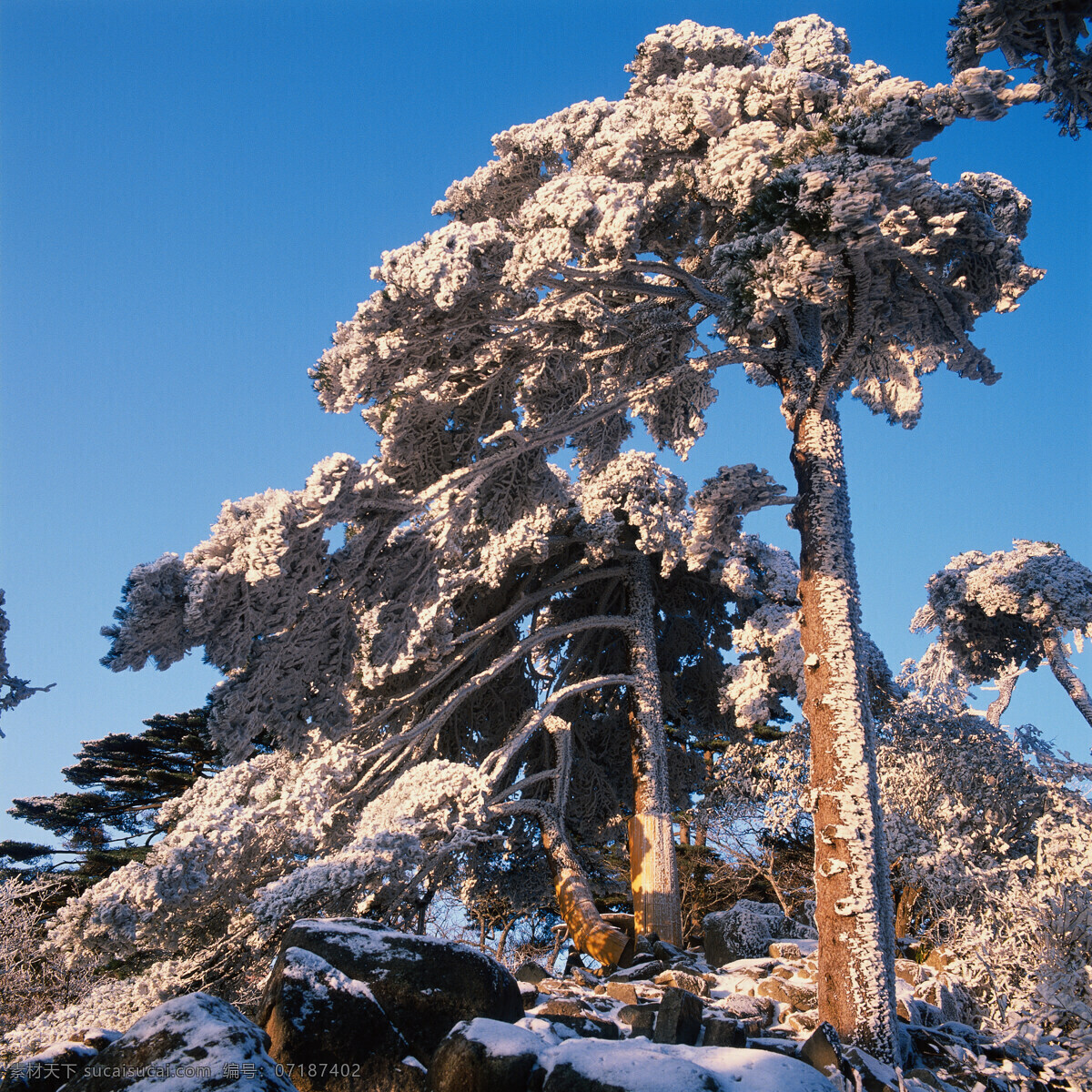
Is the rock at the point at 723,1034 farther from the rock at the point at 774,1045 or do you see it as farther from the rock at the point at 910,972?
the rock at the point at 910,972

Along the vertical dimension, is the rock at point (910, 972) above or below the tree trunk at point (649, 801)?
below

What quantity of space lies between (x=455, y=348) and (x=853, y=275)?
446cm

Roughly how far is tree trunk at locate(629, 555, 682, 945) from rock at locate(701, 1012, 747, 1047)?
513 cm

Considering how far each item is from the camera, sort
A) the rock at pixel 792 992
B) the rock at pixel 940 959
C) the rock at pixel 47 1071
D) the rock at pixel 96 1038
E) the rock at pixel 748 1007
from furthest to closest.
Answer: the rock at pixel 940 959
the rock at pixel 792 992
the rock at pixel 748 1007
the rock at pixel 96 1038
the rock at pixel 47 1071

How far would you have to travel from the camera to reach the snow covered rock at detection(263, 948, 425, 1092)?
476 cm

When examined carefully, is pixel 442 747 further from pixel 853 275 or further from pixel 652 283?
pixel 853 275

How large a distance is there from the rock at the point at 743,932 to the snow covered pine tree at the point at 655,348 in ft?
4.12

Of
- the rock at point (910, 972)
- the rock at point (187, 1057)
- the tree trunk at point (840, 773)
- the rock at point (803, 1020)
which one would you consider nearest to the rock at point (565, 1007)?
the tree trunk at point (840, 773)

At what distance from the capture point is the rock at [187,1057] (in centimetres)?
374

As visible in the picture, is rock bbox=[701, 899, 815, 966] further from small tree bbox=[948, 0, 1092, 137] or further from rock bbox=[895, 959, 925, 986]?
small tree bbox=[948, 0, 1092, 137]

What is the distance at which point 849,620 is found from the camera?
8.30 m

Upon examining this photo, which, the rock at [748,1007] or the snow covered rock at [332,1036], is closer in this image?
the snow covered rock at [332,1036]

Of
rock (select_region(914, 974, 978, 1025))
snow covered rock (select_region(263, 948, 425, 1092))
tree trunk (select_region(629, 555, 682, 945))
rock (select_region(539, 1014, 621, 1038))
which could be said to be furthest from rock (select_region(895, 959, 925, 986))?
snow covered rock (select_region(263, 948, 425, 1092))

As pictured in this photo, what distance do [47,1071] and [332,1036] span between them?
1.51 m
